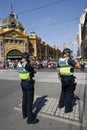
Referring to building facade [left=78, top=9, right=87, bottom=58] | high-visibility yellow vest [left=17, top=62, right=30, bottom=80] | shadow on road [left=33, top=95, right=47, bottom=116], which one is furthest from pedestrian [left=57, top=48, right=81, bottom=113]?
building facade [left=78, top=9, right=87, bottom=58]

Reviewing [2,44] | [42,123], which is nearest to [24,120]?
[42,123]

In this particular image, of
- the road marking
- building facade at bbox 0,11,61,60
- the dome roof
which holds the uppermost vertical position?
the dome roof

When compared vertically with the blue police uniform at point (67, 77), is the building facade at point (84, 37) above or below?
above

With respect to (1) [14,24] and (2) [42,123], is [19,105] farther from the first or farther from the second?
(1) [14,24]

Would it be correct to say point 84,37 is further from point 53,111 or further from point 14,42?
point 53,111

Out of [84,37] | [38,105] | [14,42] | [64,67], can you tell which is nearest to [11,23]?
[14,42]

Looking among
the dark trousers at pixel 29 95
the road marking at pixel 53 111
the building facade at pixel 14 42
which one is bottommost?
the road marking at pixel 53 111

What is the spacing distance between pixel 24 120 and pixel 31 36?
229 feet

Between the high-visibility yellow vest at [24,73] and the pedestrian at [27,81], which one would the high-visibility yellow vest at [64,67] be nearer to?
the pedestrian at [27,81]

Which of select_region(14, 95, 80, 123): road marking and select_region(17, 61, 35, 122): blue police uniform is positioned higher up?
select_region(17, 61, 35, 122): blue police uniform

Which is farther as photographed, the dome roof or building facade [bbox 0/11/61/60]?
the dome roof

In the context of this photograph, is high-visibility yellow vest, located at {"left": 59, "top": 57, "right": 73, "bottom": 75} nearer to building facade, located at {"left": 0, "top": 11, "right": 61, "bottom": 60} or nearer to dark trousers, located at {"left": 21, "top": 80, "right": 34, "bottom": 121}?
dark trousers, located at {"left": 21, "top": 80, "right": 34, "bottom": 121}

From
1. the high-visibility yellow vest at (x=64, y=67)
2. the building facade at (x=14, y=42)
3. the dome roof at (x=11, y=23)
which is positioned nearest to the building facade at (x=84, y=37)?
the building facade at (x=14, y=42)

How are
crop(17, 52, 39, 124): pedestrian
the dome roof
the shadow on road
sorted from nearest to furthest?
crop(17, 52, 39, 124): pedestrian < the shadow on road < the dome roof
